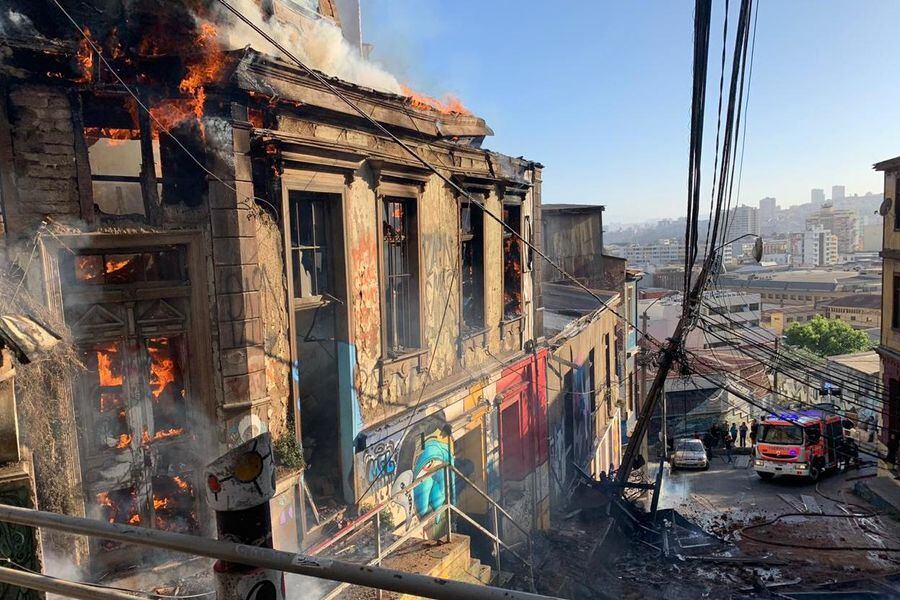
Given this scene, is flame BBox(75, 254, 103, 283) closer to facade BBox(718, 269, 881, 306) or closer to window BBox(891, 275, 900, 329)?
window BBox(891, 275, 900, 329)

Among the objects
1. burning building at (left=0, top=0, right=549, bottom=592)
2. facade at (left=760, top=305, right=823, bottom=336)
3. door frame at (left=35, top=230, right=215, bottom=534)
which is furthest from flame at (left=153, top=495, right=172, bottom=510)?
facade at (left=760, top=305, right=823, bottom=336)

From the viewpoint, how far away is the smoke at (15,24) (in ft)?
18.2

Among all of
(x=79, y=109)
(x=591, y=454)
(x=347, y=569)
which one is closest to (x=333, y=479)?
(x=79, y=109)

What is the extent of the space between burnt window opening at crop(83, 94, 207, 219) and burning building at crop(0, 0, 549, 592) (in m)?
0.02

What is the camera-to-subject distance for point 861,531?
61.0 ft

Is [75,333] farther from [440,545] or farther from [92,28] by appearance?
[440,545]

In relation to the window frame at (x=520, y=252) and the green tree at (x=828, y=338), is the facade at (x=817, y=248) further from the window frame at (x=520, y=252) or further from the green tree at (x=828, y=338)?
the window frame at (x=520, y=252)

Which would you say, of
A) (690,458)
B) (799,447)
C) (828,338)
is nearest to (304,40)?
(799,447)

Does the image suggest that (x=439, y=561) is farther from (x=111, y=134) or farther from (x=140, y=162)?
(x=111, y=134)

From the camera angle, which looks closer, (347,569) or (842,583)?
(347,569)

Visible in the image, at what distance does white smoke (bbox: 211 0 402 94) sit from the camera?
744 cm

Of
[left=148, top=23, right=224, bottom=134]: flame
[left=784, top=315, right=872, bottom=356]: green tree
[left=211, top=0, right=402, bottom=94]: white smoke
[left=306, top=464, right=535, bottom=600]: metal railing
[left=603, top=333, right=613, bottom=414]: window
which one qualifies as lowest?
[left=784, top=315, right=872, bottom=356]: green tree

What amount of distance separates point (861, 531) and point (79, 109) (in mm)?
22022

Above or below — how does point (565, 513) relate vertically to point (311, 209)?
below
